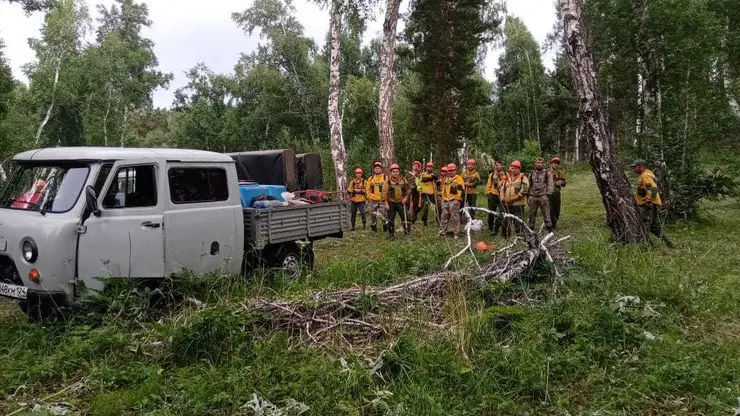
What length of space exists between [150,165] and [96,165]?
561 mm

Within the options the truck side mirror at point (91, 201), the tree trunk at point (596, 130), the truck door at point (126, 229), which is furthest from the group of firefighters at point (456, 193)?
the truck side mirror at point (91, 201)

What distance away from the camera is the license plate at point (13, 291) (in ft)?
17.6

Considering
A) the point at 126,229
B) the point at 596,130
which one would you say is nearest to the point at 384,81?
the point at 596,130

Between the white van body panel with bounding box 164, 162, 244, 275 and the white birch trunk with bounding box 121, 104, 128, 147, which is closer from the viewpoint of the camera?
the white van body panel with bounding box 164, 162, 244, 275

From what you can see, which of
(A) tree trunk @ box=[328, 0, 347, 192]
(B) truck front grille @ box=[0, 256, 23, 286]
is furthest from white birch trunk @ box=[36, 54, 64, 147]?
(B) truck front grille @ box=[0, 256, 23, 286]

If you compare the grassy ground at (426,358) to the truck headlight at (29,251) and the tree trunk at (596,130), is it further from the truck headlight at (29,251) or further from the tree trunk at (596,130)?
the tree trunk at (596,130)

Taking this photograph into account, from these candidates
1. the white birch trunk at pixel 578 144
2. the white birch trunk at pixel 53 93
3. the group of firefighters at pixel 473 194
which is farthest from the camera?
the white birch trunk at pixel 578 144

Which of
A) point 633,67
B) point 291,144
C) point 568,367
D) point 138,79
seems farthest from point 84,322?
point 138,79

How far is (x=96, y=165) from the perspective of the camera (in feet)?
Result: 19.0

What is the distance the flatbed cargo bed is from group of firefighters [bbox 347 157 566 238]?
2.06 meters

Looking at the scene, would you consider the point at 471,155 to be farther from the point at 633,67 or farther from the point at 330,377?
the point at 330,377

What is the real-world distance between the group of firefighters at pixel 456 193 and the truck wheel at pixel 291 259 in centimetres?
284

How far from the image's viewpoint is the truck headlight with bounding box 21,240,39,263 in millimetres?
5363

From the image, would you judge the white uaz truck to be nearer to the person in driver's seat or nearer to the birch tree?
the person in driver's seat
